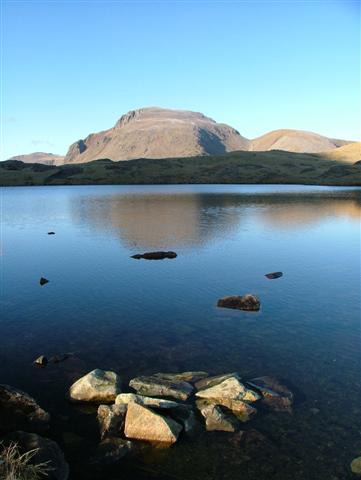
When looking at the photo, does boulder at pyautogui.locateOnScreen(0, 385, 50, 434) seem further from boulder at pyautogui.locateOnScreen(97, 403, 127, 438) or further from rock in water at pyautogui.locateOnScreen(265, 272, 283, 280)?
rock in water at pyautogui.locateOnScreen(265, 272, 283, 280)

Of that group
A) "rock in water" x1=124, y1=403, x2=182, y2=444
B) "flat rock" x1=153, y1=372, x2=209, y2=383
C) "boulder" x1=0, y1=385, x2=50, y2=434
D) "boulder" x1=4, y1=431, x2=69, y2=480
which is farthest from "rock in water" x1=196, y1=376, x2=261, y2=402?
"boulder" x1=0, y1=385, x2=50, y2=434

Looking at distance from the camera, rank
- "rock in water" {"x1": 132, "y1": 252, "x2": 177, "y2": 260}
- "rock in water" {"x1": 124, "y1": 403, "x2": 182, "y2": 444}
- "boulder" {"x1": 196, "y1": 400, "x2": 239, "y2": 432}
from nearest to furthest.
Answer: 1. "rock in water" {"x1": 124, "y1": 403, "x2": 182, "y2": 444}
2. "boulder" {"x1": 196, "y1": 400, "x2": 239, "y2": 432}
3. "rock in water" {"x1": 132, "y1": 252, "x2": 177, "y2": 260}

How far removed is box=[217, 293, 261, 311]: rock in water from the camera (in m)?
27.9

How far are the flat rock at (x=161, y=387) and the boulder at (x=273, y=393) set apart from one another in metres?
2.75

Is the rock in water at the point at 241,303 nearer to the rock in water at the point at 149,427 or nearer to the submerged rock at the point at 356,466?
the rock in water at the point at 149,427

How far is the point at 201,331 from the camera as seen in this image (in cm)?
2416

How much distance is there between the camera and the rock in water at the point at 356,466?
518 inches

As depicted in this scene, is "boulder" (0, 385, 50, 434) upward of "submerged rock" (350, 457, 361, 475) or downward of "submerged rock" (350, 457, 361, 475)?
upward

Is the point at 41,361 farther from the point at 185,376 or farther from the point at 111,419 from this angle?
the point at 185,376

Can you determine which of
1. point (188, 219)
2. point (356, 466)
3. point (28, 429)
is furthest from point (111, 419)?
point (188, 219)

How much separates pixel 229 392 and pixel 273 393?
1866mm

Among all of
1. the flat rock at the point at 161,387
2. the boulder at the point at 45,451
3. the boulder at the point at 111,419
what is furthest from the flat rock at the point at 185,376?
the boulder at the point at 45,451

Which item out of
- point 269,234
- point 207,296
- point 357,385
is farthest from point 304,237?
point 357,385

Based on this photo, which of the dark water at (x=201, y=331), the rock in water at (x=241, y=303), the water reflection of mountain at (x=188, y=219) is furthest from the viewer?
the water reflection of mountain at (x=188, y=219)
